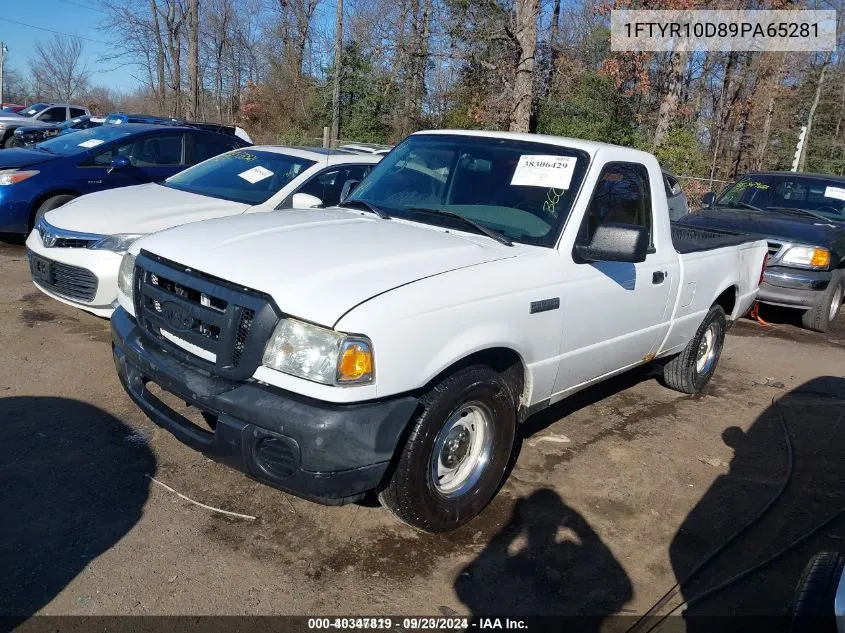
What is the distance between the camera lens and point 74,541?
3.17 m

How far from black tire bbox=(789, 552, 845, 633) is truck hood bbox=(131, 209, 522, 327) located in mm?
1863

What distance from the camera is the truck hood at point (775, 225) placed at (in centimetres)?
821

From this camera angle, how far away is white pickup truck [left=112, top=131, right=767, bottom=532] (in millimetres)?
2881

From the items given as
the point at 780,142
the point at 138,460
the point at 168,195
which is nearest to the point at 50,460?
the point at 138,460

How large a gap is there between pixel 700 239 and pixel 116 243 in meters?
4.83

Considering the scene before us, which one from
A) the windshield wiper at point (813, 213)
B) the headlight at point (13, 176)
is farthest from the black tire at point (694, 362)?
the headlight at point (13, 176)

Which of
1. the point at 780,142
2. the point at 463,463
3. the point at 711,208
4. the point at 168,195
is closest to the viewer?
the point at 463,463

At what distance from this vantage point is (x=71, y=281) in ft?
18.4

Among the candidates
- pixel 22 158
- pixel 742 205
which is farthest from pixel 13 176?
pixel 742 205

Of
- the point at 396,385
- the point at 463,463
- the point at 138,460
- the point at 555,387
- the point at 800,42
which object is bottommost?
the point at 138,460

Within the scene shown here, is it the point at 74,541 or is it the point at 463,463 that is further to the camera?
the point at 463,463

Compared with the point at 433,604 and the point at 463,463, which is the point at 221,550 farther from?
the point at 463,463

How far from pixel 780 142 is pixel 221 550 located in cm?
3132

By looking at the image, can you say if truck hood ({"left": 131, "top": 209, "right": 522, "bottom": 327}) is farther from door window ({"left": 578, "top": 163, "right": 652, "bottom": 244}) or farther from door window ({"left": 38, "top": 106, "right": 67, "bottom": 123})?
door window ({"left": 38, "top": 106, "right": 67, "bottom": 123})
